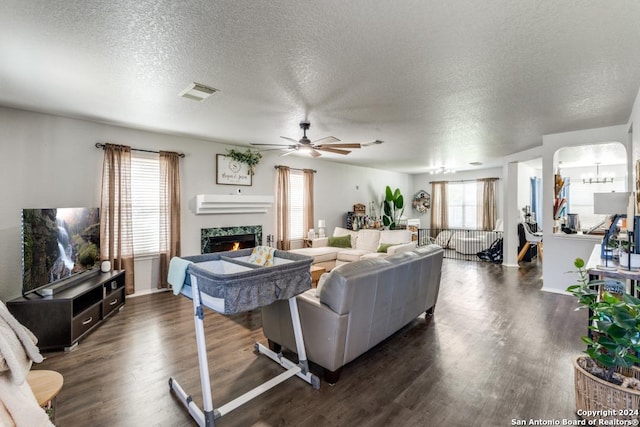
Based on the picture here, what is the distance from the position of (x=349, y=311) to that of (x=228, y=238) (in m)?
3.94

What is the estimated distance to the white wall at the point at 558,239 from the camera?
452cm

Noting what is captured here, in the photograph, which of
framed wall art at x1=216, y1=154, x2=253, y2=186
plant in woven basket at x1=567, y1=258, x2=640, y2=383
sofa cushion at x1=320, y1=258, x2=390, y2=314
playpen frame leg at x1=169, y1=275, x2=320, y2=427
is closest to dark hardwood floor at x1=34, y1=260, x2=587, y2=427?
playpen frame leg at x1=169, y1=275, x2=320, y2=427

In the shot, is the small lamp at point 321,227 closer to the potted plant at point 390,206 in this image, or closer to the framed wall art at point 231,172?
the framed wall art at point 231,172

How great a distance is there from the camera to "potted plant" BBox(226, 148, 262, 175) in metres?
5.58

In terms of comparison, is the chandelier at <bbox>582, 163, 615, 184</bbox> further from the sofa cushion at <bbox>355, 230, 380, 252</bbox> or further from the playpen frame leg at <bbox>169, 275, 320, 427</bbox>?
the playpen frame leg at <bbox>169, 275, 320, 427</bbox>

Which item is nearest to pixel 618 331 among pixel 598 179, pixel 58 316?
pixel 58 316

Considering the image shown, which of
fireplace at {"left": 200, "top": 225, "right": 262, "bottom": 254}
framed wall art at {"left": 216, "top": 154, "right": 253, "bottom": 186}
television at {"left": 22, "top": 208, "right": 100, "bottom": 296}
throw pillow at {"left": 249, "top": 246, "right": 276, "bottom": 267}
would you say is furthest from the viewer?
framed wall art at {"left": 216, "top": 154, "right": 253, "bottom": 186}

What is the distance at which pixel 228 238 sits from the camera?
5.65m

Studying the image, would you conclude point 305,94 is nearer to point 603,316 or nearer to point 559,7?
point 559,7

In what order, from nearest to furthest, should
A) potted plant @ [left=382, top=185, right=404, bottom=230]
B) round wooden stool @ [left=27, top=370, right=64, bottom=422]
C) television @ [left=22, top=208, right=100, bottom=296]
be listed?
round wooden stool @ [left=27, top=370, right=64, bottom=422], television @ [left=22, top=208, right=100, bottom=296], potted plant @ [left=382, top=185, right=404, bottom=230]

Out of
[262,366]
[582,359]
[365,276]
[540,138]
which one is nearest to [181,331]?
[262,366]

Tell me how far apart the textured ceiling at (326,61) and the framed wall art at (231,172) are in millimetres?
1341

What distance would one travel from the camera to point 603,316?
1.82m

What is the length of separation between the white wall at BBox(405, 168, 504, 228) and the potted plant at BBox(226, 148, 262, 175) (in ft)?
22.3
